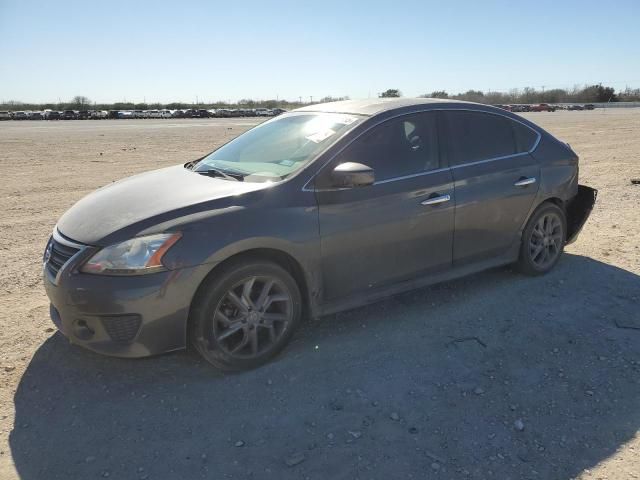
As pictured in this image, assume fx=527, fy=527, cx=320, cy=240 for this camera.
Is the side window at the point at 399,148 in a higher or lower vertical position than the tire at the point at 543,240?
higher

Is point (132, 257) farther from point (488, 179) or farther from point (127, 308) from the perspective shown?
point (488, 179)

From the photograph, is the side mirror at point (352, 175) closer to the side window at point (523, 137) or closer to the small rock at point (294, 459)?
the small rock at point (294, 459)

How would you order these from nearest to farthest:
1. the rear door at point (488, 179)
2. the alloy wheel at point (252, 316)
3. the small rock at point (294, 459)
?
the small rock at point (294, 459)
the alloy wheel at point (252, 316)
the rear door at point (488, 179)

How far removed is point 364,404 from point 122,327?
5.03 ft

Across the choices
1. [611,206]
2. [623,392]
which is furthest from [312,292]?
[611,206]

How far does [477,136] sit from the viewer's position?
4.64m

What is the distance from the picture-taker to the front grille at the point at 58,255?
10.9ft

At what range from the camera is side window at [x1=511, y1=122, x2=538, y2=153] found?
4.97 metres

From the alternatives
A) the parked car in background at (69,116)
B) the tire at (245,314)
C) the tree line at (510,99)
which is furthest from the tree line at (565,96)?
the tire at (245,314)

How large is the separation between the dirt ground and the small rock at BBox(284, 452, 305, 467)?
0.5 inches

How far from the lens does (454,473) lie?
2645 millimetres

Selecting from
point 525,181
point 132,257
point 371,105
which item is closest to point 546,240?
point 525,181

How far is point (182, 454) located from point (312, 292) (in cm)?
139

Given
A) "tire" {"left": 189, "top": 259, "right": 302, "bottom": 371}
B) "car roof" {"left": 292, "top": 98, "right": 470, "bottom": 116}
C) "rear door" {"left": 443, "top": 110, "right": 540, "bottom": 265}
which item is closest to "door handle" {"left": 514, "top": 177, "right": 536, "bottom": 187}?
"rear door" {"left": 443, "top": 110, "right": 540, "bottom": 265}
